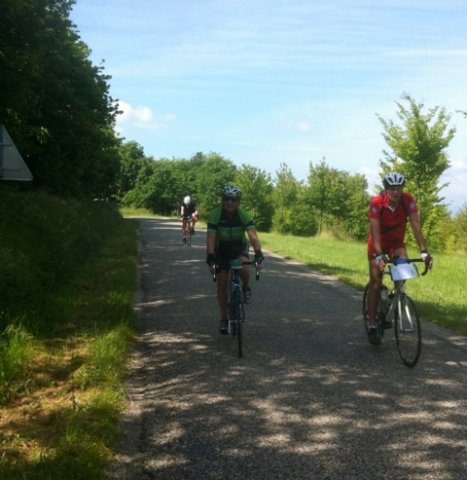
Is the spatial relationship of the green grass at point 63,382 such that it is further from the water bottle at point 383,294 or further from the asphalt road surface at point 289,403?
the water bottle at point 383,294

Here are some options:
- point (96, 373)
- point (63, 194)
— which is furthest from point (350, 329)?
point (63, 194)

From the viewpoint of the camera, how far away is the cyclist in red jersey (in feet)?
20.8

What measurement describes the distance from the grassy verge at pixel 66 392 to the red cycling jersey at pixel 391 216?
318cm

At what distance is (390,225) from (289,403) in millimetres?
2639

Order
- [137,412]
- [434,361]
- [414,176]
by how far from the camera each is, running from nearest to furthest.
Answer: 1. [137,412]
2. [434,361]
3. [414,176]

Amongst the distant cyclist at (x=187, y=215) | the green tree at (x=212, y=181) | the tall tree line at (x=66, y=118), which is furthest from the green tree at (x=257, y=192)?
the distant cyclist at (x=187, y=215)

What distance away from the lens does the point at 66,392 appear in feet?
16.7

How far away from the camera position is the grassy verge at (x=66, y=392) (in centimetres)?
364

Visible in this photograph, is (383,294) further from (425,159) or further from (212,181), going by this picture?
(212,181)

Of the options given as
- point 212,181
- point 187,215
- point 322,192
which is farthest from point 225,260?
point 212,181

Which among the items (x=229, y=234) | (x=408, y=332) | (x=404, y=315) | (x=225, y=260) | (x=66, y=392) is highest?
(x=229, y=234)

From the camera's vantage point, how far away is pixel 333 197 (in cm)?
4888

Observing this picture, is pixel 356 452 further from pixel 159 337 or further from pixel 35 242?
pixel 35 242

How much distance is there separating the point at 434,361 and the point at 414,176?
20.3m
